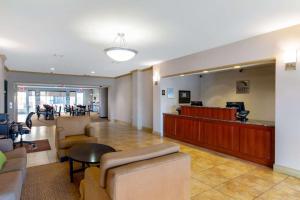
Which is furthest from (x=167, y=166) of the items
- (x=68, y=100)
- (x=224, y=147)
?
(x=68, y=100)

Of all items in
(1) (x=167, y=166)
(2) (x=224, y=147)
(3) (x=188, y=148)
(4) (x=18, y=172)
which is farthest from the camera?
(3) (x=188, y=148)

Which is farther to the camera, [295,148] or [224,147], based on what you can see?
[224,147]

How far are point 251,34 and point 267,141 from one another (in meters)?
2.23

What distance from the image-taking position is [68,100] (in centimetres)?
1862

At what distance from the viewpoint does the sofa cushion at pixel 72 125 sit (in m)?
4.31

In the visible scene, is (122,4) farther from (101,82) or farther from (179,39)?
(101,82)

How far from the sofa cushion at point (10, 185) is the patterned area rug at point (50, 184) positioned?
1.99 feet

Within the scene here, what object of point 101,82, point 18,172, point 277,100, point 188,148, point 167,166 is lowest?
point 188,148

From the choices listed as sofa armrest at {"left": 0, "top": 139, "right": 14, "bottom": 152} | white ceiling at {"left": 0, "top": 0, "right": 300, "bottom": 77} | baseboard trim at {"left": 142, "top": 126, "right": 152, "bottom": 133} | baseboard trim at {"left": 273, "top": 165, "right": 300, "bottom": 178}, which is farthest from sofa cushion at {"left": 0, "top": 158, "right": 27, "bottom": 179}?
baseboard trim at {"left": 142, "top": 126, "right": 152, "bottom": 133}

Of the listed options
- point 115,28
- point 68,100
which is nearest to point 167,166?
point 115,28

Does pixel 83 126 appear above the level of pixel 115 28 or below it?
below

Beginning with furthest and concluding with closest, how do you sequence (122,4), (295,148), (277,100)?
(277,100)
(295,148)
(122,4)

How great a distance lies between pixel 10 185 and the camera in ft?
6.11

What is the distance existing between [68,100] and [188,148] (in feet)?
54.6
